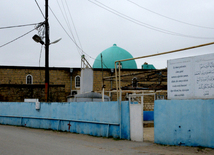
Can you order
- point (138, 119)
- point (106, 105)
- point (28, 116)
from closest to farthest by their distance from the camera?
point (138, 119)
point (106, 105)
point (28, 116)

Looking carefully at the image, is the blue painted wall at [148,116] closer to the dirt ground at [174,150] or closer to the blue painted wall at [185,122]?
the blue painted wall at [185,122]

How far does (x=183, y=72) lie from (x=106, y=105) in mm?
4279

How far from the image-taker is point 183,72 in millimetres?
10156

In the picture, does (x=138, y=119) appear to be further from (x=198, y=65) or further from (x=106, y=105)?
(x=198, y=65)

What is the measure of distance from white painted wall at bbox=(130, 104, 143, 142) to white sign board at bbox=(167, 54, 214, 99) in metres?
1.67

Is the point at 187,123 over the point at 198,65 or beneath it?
beneath

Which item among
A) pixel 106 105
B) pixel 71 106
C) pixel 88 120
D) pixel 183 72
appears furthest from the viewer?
pixel 71 106

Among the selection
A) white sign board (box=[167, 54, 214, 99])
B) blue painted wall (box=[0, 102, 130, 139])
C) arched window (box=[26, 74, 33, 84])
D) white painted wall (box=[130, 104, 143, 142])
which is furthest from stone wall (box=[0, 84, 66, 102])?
white sign board (box=[167, 54, 214, 99])

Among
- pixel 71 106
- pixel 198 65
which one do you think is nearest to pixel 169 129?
pixel 198 65

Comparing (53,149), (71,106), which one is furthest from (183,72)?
(71,106)

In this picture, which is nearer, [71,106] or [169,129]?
[169,129]

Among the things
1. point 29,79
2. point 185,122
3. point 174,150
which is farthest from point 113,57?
point 174,150

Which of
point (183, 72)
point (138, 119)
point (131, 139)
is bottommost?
point (131, 139)

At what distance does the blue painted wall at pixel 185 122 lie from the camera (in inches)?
367
